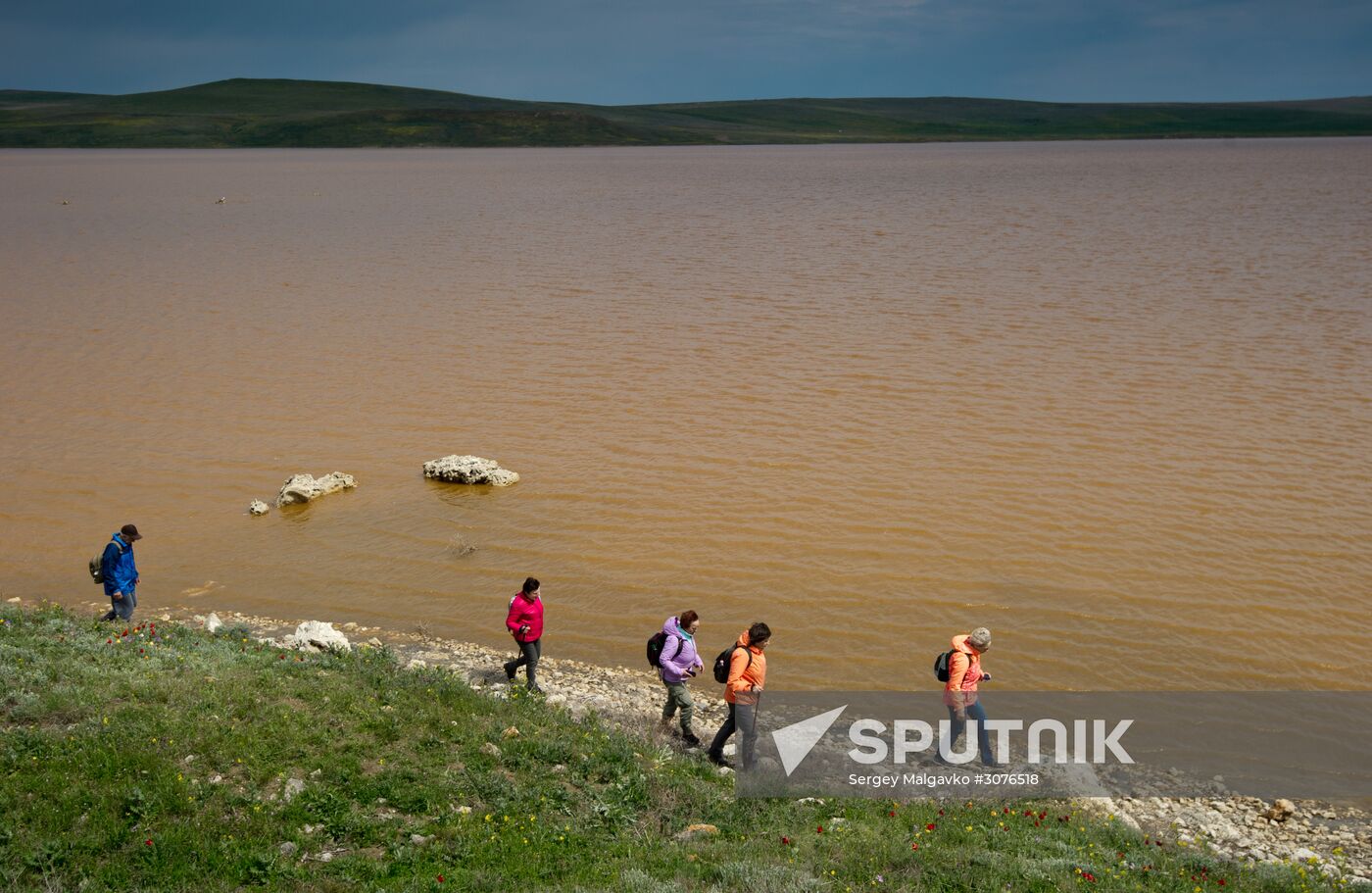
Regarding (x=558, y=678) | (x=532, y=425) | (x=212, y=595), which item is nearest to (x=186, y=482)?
(x=212, y=595)

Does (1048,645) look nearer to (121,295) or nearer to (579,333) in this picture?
(579,333)

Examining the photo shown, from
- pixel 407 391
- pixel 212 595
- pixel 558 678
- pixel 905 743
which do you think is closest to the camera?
pixel 905 743

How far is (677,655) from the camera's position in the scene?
9.84m

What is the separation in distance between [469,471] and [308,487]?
2.78m

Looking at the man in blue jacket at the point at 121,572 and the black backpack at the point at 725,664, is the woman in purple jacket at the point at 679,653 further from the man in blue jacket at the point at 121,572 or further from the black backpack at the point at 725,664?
the man in blue jacket at the point at 121,572

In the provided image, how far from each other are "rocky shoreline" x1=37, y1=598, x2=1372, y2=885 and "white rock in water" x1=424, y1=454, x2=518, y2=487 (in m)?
4.76

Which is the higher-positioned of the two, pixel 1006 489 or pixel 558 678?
pixel 1006 489

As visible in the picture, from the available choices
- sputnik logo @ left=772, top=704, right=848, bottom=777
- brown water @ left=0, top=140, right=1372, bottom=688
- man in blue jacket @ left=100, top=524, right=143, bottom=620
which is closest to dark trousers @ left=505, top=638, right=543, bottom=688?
brown water @ left=0, top=140, right=1372, bottom=688

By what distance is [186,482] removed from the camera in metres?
18.6

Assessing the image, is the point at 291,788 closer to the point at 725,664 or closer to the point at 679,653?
the point at 679,653

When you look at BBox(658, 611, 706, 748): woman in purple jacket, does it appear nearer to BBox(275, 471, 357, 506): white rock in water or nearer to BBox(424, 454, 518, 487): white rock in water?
BBox(424, 454, 518, 487): white rock in water

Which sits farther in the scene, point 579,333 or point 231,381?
point 579,333

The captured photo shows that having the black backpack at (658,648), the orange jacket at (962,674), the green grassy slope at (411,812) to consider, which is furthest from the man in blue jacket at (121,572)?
the orange jacket at (962,674)

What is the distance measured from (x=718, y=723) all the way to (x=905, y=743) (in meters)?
2.03
